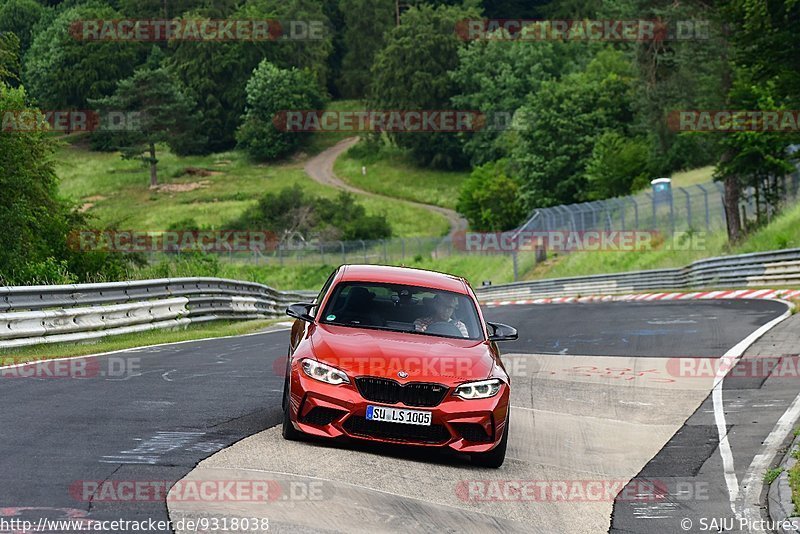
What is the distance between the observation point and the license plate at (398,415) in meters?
9.48

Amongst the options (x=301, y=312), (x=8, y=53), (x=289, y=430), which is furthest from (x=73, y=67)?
(x=289, y=430)

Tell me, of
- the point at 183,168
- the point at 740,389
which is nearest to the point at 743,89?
the point at 740,389

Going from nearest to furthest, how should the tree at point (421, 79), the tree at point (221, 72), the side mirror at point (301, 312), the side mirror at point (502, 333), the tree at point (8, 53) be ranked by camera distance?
the side mirror at point (301, 312) < the side mirror at point (502, 333) < the tree at point (8, 53) < the tree at point (421, 79) < the tree at point (221, 72)

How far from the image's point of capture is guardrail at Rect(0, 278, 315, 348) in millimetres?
17344

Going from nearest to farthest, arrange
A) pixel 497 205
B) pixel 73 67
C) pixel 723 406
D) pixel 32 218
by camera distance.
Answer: pixel 723 406 < pixel 32 218 < pixel 497 205 < pixel 73 67

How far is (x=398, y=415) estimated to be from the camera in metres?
9.50

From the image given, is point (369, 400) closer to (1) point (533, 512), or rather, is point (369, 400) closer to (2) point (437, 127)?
(1) point (533, 512)

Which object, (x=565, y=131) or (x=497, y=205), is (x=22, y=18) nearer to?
(x=497, y=205)

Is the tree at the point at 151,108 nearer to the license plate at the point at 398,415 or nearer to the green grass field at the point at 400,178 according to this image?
the green grass field at the point at 400,178

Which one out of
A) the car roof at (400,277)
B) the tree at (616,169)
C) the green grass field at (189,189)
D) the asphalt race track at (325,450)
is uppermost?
the car roof at (400,277)

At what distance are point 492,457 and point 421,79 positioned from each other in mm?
120044

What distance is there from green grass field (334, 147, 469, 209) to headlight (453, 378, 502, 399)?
102079 mm

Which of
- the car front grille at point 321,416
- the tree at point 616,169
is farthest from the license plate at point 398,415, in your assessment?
the tree at point 616,169

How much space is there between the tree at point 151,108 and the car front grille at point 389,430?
119 meters
